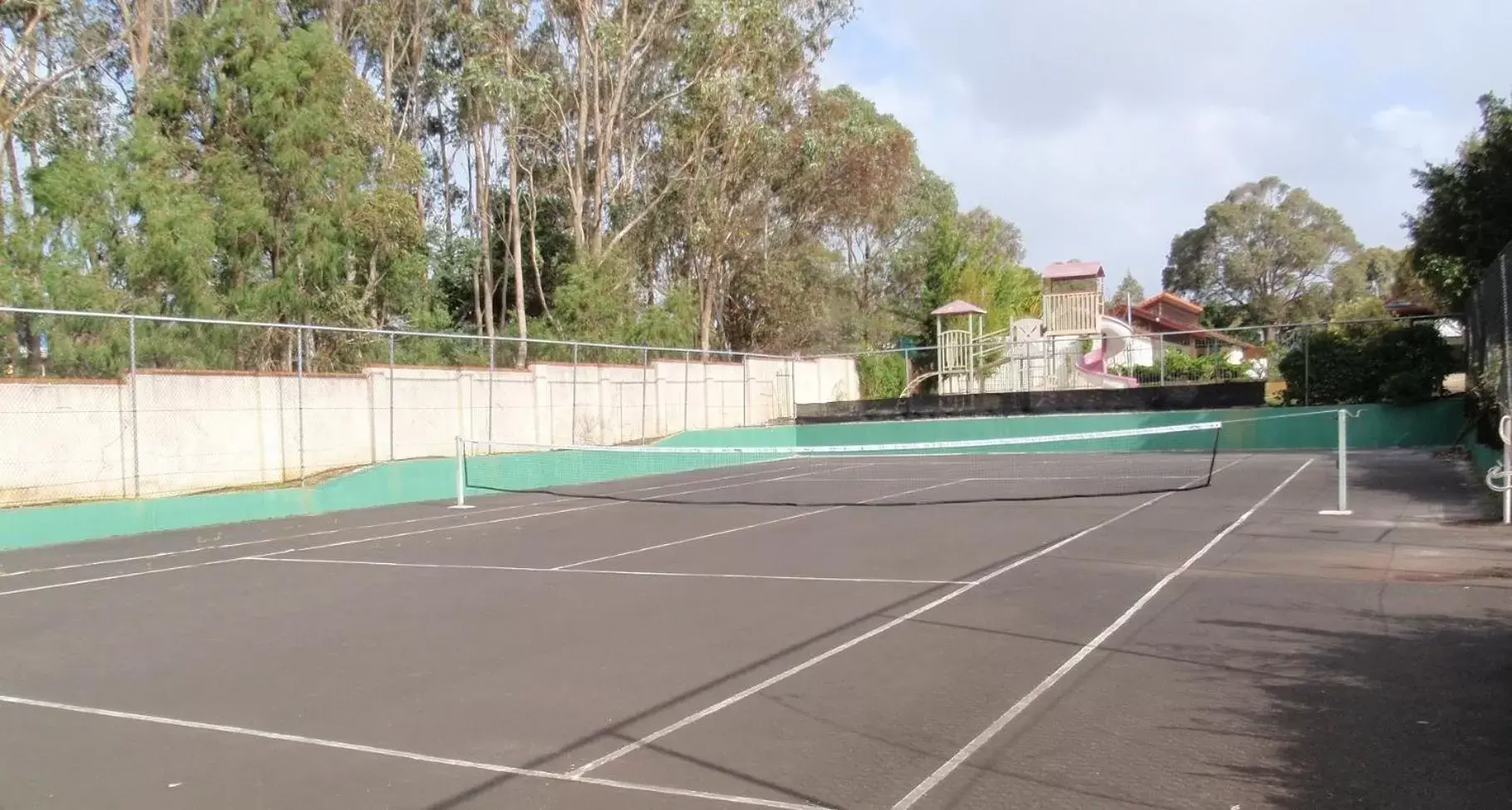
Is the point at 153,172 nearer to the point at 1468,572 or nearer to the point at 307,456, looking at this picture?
the point at 307,456

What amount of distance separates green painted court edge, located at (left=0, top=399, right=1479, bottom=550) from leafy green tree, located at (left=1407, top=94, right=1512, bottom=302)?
336 centimetres

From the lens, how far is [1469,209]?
27.5 m

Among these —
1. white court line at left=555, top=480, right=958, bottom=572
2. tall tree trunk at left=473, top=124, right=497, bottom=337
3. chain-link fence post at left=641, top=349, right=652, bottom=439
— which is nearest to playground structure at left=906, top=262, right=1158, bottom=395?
chain-link fence post at left=641, top=349, right=652, bottom=439

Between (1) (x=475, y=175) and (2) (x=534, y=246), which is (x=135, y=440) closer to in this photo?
(2) (x=534, y=246)

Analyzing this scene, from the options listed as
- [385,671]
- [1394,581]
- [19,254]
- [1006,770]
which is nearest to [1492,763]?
[1006,770]

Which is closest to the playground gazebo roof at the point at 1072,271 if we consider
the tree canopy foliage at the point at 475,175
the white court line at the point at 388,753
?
the tree canopy foliage at the point at 475,175

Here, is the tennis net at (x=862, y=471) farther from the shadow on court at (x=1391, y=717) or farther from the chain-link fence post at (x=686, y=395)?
the shadow on court at (x=1391, y=717)

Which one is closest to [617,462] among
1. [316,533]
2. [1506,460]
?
[316,533]

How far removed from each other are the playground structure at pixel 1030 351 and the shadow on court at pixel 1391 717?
24.9 m

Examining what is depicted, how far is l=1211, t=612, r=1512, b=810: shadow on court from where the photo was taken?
5219 millimetres

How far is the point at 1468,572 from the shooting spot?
33.9 feet

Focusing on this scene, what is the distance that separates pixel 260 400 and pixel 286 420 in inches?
27.1

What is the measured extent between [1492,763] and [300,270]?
2604cm

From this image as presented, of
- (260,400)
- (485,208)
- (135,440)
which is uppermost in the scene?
(485,208)
